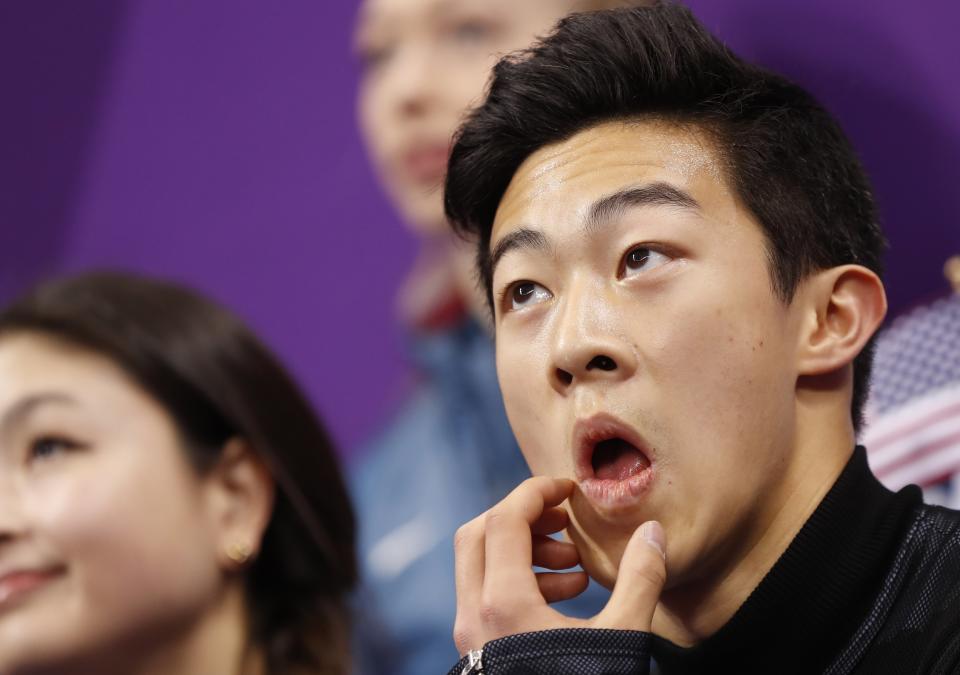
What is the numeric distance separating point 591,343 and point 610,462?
0.36 ft

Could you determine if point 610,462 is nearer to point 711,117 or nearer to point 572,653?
point 572,653

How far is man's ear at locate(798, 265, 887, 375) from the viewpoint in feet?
4.08

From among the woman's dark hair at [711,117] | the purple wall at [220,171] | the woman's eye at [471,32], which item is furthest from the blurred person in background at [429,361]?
the woman's dark hair at [711,117]

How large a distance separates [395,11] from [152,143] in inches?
30.9

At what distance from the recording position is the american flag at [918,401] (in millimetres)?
1654

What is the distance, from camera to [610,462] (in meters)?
1.22

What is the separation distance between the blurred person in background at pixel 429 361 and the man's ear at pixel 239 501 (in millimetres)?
279

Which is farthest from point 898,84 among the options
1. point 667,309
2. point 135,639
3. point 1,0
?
point 1,0

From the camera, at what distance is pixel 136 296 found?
6.34 feet

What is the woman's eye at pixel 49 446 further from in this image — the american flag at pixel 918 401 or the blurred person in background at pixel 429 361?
the american flag at pixel 918 401

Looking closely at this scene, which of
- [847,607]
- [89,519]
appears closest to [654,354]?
[847,607]

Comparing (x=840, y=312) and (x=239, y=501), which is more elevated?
(x=840, y=312)

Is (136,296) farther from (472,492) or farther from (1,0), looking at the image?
(1,0)

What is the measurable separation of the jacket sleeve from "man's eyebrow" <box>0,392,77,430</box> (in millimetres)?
852
